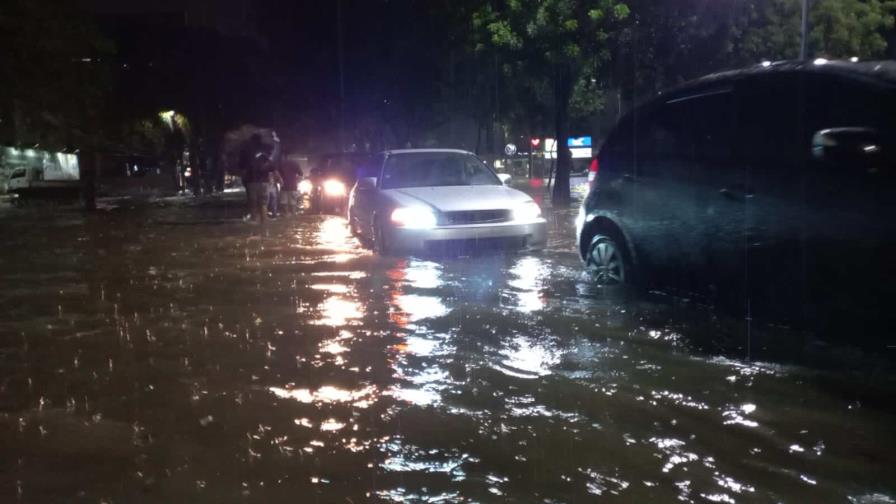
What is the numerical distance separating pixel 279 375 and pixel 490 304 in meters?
2.93

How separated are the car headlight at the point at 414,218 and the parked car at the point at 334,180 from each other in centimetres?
947

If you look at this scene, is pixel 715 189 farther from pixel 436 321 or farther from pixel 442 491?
pixel 442 491

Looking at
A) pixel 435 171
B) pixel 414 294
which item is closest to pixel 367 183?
pixel 435 171

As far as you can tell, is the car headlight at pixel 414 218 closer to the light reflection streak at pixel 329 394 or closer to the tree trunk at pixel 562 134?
the light reflection streak at pixel 329 394

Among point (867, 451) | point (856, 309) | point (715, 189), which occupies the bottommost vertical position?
point (867, 451)

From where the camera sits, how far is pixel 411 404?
4.89 metres

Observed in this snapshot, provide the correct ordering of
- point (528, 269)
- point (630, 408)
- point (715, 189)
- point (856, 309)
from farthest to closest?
1. point (528, 269)
2. point (715, 189)
3. point (856, 309)
4. point (630, 408)

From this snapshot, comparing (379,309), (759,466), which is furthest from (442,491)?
(379,309)

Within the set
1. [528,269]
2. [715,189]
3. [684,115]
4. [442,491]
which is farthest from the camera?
[528,269]

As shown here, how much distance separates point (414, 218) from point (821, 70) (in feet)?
19.0

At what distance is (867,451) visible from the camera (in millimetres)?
4055

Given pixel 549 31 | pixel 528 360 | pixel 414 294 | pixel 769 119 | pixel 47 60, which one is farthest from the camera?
pixel 47 60

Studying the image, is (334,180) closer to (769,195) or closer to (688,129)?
(688,129)

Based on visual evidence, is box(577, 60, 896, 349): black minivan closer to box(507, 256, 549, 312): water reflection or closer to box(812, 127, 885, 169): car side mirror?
box(812, 127, 885, 169): car side mirror
